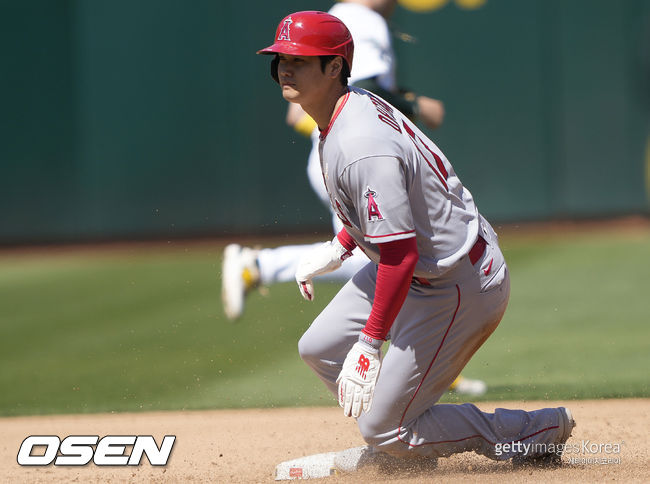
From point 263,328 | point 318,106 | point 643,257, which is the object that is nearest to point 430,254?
point 318,106

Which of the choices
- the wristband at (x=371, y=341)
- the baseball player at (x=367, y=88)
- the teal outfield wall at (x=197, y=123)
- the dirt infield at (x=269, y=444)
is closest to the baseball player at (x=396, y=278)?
the wristband at (x=371, y=341)

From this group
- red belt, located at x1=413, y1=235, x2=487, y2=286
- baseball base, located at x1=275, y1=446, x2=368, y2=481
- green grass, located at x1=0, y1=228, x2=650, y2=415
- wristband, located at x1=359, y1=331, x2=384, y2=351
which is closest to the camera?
wristband, located at x1=359, y1=331, x2=384, y2=351

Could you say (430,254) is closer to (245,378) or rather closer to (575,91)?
(245,378)

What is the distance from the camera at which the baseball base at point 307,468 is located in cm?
352

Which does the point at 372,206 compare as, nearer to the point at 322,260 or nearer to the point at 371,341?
the point at 371,341

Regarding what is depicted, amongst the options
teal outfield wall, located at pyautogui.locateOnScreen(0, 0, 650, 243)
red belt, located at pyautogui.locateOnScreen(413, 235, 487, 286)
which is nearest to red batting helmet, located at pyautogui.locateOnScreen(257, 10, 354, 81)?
red belt, located at pyautogui.locateOnScreen(413, 235, 487, 286)

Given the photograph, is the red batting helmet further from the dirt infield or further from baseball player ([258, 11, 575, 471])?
the dirt infield

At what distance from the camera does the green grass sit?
5.18m

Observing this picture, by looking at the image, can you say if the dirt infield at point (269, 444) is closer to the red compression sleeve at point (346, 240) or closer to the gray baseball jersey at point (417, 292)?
the gray baseball jersey at point (417, 292)

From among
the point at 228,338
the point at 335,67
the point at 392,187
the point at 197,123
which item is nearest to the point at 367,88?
the point at 335,67

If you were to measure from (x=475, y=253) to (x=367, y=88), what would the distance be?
1.67m

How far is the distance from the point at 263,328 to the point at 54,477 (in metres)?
3.42

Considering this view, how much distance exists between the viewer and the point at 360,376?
9.68 ft

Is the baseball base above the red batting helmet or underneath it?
underneath
